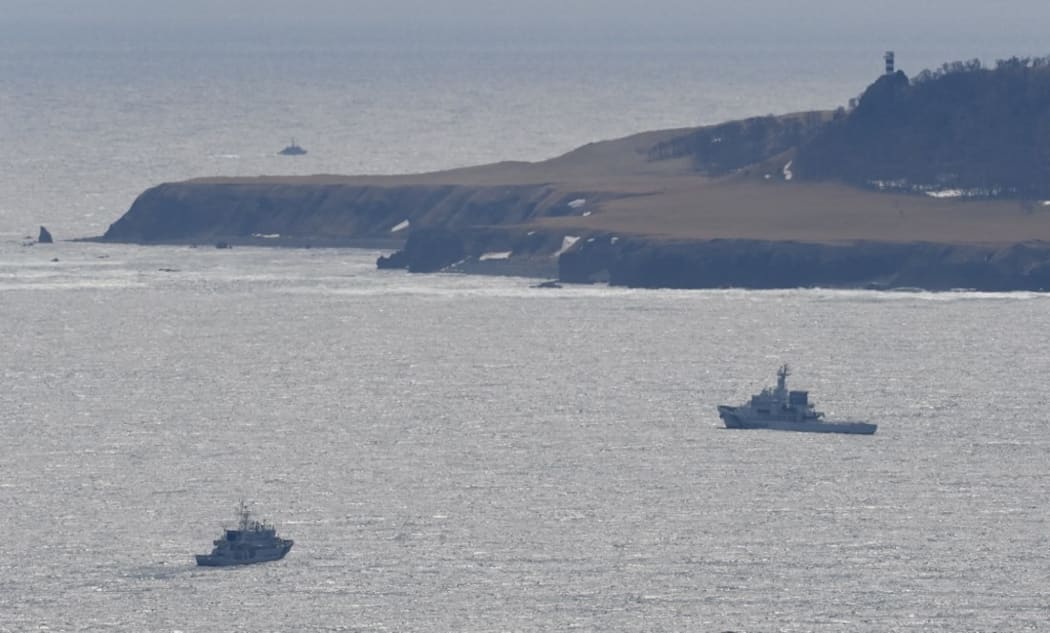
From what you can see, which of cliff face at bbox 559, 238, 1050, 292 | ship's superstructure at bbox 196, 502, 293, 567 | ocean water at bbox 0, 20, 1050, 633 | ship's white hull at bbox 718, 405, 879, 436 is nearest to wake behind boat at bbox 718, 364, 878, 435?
ship's white hull at bbox 718, 405, 879, 436

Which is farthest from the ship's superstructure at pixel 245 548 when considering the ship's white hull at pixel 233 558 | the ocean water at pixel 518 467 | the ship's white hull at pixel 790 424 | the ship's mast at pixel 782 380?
the ship's mast at pixel 782 380

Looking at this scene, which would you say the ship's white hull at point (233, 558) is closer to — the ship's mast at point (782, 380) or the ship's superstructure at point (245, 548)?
the ship's superstructure at point (245, 548)

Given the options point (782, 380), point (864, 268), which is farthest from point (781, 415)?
point (864, 268)

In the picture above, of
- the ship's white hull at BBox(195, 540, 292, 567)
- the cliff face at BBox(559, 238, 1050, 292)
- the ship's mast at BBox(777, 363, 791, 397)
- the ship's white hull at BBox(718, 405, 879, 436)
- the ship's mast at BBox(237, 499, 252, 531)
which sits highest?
the cliff face at BBox(559, 238, 1050, 292)

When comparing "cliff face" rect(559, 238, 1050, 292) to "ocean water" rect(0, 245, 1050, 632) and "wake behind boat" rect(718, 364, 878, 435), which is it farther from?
"wake behind boat" rect(718, 364, 878, 435)

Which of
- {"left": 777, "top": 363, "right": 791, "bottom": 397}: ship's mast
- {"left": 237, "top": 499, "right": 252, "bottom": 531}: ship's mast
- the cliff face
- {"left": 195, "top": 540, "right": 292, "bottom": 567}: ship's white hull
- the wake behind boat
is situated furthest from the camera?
the cliff face

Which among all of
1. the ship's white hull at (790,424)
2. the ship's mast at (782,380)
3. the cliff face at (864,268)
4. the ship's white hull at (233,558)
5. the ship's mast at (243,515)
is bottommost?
the ship's white hull at (233,558)

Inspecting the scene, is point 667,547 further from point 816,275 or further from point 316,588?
point 816,275
